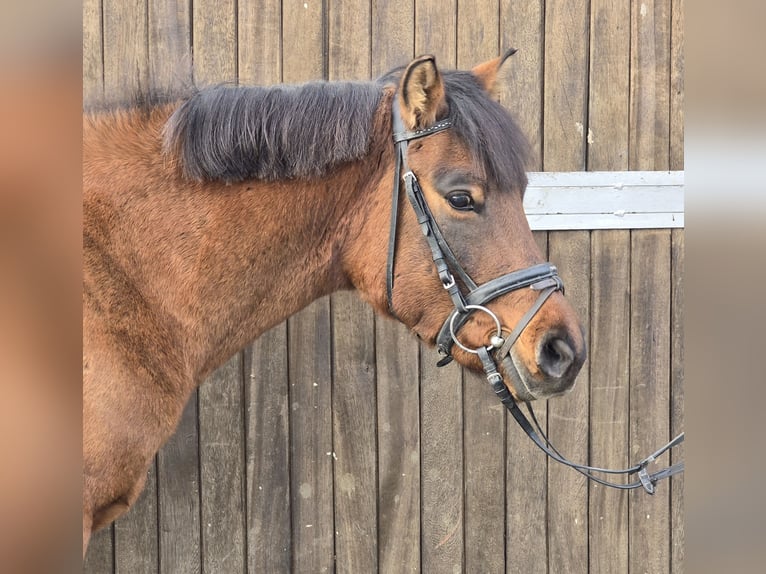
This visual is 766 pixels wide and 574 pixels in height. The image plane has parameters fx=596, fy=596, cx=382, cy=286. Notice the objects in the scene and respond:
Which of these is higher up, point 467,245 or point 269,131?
point 269,131

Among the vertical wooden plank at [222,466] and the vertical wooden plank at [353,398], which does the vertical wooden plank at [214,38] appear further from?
the vertical wooden plank at [222,466]

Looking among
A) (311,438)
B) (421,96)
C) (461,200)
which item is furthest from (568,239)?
(311,438)

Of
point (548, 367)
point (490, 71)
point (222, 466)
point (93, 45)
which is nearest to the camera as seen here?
point (548, 367)

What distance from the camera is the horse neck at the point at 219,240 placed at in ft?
4.72

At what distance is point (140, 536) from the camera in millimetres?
2246

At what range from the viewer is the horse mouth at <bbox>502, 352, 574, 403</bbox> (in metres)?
1.47

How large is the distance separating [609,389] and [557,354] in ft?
3.54

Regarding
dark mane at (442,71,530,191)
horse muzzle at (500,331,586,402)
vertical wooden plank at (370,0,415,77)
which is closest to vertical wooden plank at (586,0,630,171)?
vertical wooden plank at (370,0,415,77)

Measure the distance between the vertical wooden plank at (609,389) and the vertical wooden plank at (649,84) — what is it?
0.34 meters

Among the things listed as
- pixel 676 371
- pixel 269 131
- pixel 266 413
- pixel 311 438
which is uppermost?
pixel 269 131

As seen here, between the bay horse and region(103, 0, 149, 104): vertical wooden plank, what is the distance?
786mm

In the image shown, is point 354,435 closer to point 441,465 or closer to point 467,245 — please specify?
point 441,465

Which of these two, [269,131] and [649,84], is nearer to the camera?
[269,131]
